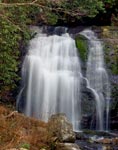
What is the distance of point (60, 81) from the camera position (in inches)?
655

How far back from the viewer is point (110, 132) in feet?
49.9

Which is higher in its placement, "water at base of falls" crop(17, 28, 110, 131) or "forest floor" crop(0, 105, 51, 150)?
"water at base of falls" crop(17, 28, 110, 131)

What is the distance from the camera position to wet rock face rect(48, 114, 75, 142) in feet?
36.1

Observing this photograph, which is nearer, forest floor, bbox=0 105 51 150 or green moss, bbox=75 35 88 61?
forest floor, bbox=0 105 51 150

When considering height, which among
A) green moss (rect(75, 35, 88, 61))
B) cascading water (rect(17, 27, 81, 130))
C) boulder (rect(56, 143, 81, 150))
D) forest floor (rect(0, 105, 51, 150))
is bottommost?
boulder (rect(56, 143, 81, 150))

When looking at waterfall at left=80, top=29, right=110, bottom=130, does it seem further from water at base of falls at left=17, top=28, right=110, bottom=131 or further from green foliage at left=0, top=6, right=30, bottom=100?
green foliage at left=0, top=6, right=30, bottom=100

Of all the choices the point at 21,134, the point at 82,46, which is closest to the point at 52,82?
the point at 82,46

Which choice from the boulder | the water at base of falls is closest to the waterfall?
the water at base of falls

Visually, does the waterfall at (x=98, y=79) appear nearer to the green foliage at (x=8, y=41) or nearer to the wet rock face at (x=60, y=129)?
the green foliage at (x=8, y=41)

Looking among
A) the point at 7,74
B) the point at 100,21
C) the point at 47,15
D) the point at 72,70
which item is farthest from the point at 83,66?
Result: the point at 100,21

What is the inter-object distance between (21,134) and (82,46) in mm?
7873

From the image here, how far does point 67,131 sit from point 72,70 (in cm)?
616

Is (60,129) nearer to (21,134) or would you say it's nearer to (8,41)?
(21,134)

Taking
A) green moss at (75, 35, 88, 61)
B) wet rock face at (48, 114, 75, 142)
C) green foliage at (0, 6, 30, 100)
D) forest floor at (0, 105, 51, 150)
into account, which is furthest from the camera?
green moss at (75, 35, 88, 61)
